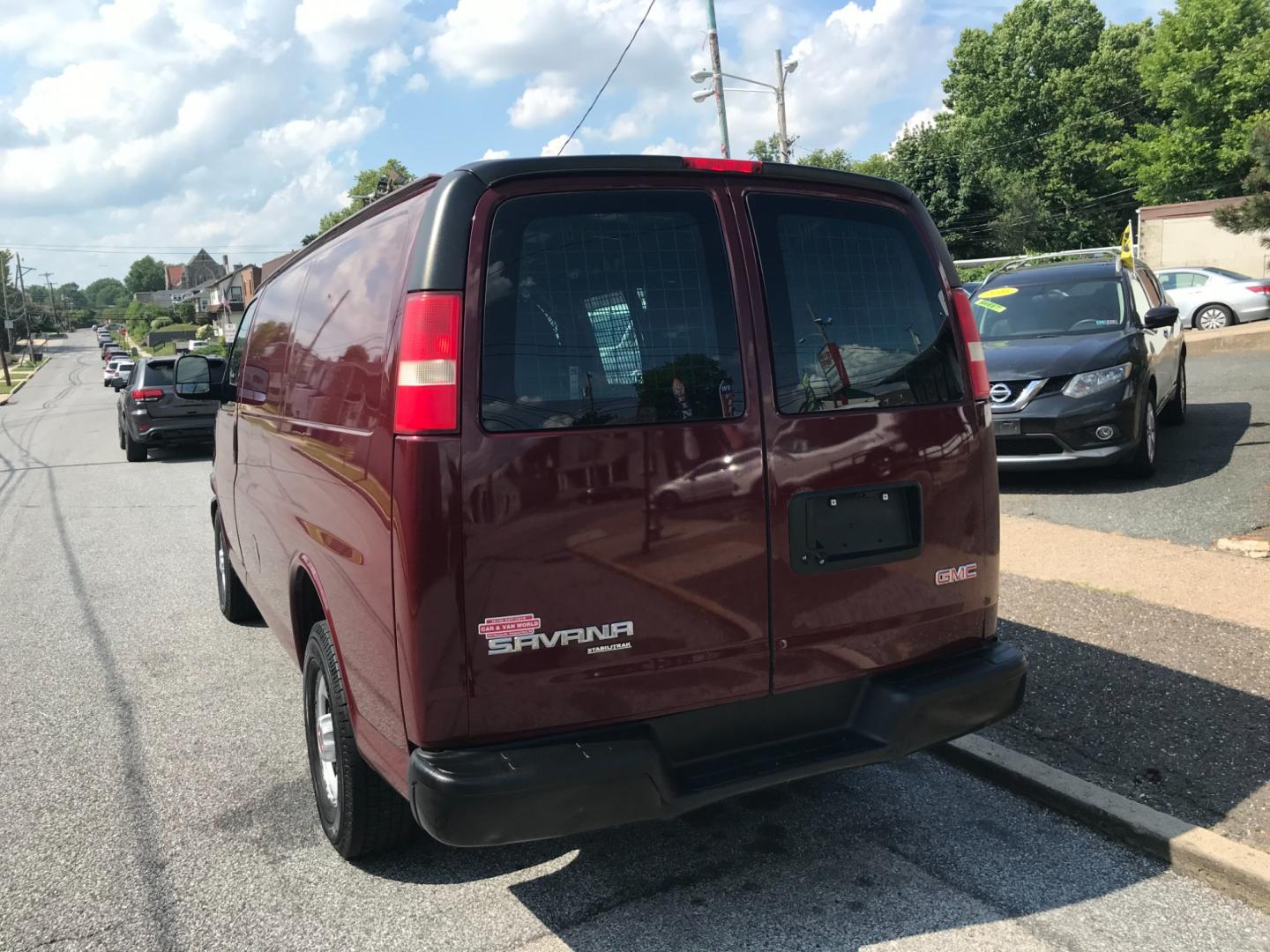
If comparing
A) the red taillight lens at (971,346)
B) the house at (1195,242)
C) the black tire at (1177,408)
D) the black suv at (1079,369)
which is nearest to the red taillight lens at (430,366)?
the red taillight lens at (971,346)

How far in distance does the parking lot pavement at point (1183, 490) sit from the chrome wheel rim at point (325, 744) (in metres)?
5.72

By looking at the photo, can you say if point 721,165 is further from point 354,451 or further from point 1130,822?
point 1130,822

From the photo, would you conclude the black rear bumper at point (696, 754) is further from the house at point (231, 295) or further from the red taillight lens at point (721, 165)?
the house at point (231, 295)

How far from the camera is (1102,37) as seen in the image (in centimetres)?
5594

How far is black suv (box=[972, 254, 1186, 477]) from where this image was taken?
26.8 feet

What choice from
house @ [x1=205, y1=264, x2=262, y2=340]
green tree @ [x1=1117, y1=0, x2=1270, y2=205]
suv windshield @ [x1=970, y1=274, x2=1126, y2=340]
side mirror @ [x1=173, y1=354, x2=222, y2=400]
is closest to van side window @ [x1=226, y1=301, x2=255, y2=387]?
side mirror @ [x1=173, y1=354, x2=222, y2=400]

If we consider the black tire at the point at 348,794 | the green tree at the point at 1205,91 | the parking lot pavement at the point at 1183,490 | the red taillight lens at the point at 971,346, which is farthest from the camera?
the green tree at the point at 1205,91

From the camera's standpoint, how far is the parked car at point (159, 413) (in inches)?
602

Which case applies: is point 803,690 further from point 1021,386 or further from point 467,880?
point 1021,386

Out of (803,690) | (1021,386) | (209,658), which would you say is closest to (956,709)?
(803,690)

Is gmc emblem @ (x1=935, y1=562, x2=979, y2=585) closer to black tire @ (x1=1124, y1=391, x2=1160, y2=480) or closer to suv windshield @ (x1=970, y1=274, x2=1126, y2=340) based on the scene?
black tire @ (x1=1124, y1=391, x2=1160, y2=480)

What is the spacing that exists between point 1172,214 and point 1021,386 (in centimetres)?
2744

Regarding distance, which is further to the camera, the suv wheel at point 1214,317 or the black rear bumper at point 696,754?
the suv wheel at point 1214,317

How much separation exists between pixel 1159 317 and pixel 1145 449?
1181 mm
